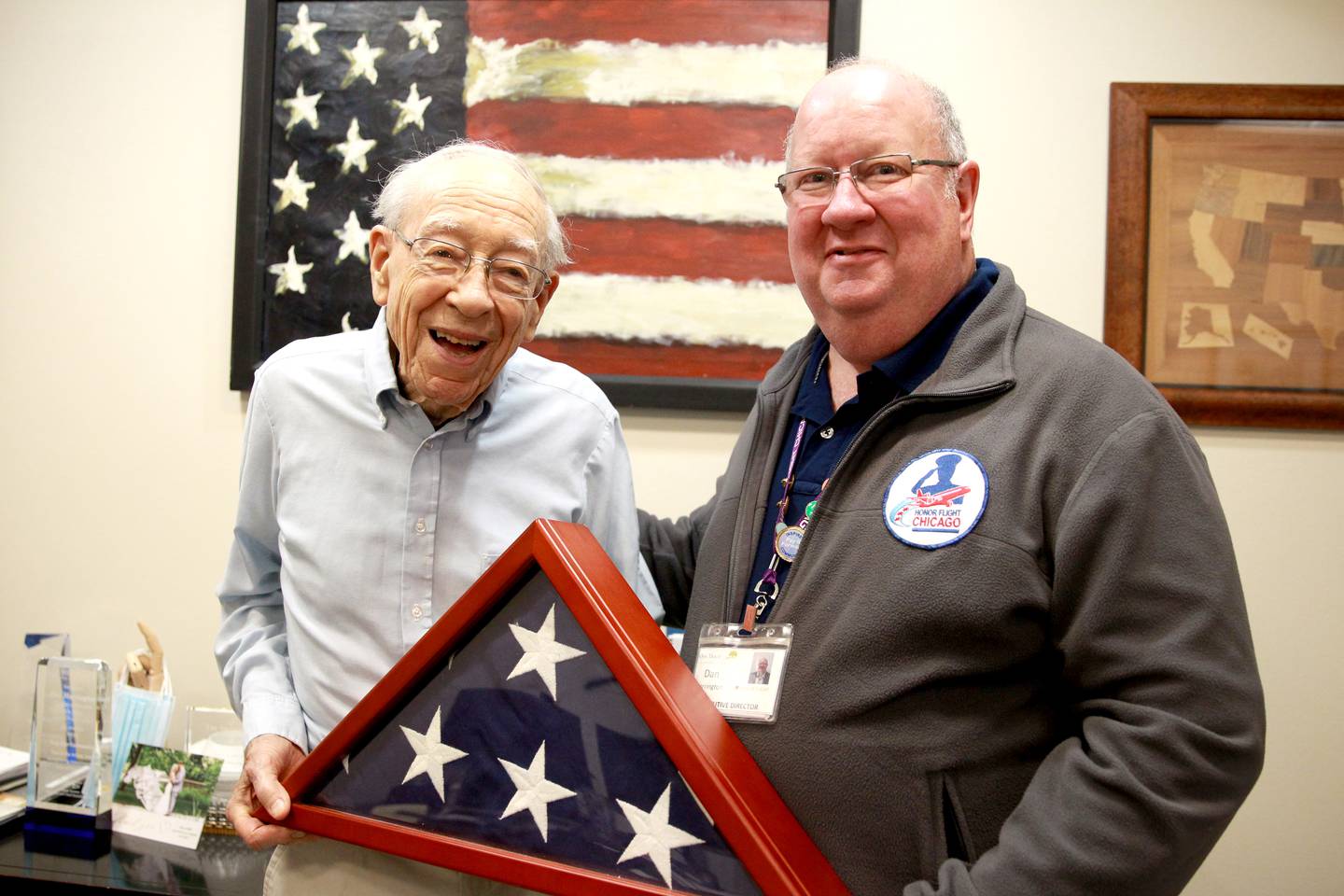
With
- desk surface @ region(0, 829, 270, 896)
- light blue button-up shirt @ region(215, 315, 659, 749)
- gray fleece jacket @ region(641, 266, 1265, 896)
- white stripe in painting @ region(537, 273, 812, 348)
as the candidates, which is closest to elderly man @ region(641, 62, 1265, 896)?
gray fleece jacket @ region(641, 266, 1265, 896)

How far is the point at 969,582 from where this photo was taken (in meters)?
1.09

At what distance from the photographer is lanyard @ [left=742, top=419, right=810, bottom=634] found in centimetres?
132

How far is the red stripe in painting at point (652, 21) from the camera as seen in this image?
89.0 inches

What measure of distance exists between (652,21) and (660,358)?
773mm

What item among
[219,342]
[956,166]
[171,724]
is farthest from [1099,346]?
[171,724]

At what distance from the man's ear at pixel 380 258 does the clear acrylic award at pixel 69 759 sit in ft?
3.39

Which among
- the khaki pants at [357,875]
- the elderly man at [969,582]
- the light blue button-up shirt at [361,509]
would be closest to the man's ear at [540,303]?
the light blue button-up shirt at [361,509]

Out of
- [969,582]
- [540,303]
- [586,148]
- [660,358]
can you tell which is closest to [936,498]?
[969,582]

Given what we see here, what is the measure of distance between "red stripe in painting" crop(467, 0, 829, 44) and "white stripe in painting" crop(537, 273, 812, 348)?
55 cm

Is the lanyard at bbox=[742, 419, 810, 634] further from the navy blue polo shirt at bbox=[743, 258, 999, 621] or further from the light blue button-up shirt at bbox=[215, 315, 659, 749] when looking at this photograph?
the light blue button-up shirt at bbox=[215, 315, 659, 749]

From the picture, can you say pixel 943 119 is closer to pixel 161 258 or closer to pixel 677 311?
pixel 677 311

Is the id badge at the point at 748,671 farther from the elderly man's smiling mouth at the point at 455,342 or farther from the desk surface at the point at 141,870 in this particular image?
the desk surface at the point at 141,870

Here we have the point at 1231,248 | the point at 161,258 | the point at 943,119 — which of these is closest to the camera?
the point at 943,119

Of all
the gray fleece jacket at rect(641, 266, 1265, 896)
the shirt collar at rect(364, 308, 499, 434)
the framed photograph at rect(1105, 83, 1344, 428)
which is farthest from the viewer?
the framed photograph at rect(1105, 83, 1344, 428)
